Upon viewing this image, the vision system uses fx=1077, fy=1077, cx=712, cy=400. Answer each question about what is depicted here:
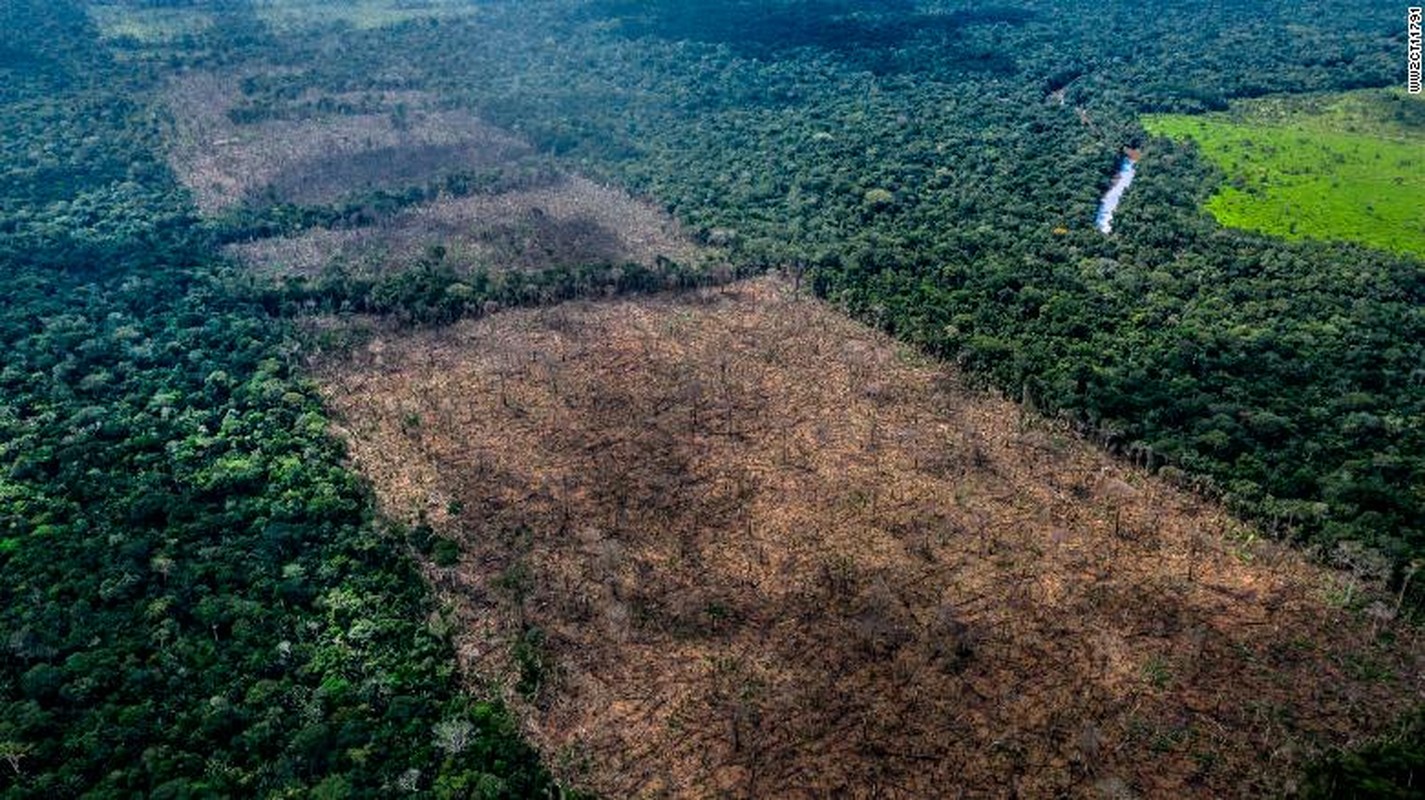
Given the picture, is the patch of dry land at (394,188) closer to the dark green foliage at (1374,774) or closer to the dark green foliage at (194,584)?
the dark green foliage at (194,584)

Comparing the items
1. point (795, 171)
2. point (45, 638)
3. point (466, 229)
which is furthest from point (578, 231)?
point (45, 638)

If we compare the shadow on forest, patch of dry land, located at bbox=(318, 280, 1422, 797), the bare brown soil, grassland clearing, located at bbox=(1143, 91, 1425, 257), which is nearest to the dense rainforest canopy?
the shadow on forest

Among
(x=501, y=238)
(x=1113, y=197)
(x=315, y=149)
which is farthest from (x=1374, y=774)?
(x=315, y=149)

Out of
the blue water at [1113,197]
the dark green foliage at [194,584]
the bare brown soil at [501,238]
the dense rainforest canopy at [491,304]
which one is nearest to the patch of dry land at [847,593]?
the dense rainforest canopy at [491,304]

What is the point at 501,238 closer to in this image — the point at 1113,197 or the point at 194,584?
the point at 194,584

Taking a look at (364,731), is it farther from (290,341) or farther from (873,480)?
(290,341)

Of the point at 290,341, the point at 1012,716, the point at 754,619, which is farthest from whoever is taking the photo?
the point at 290,341
